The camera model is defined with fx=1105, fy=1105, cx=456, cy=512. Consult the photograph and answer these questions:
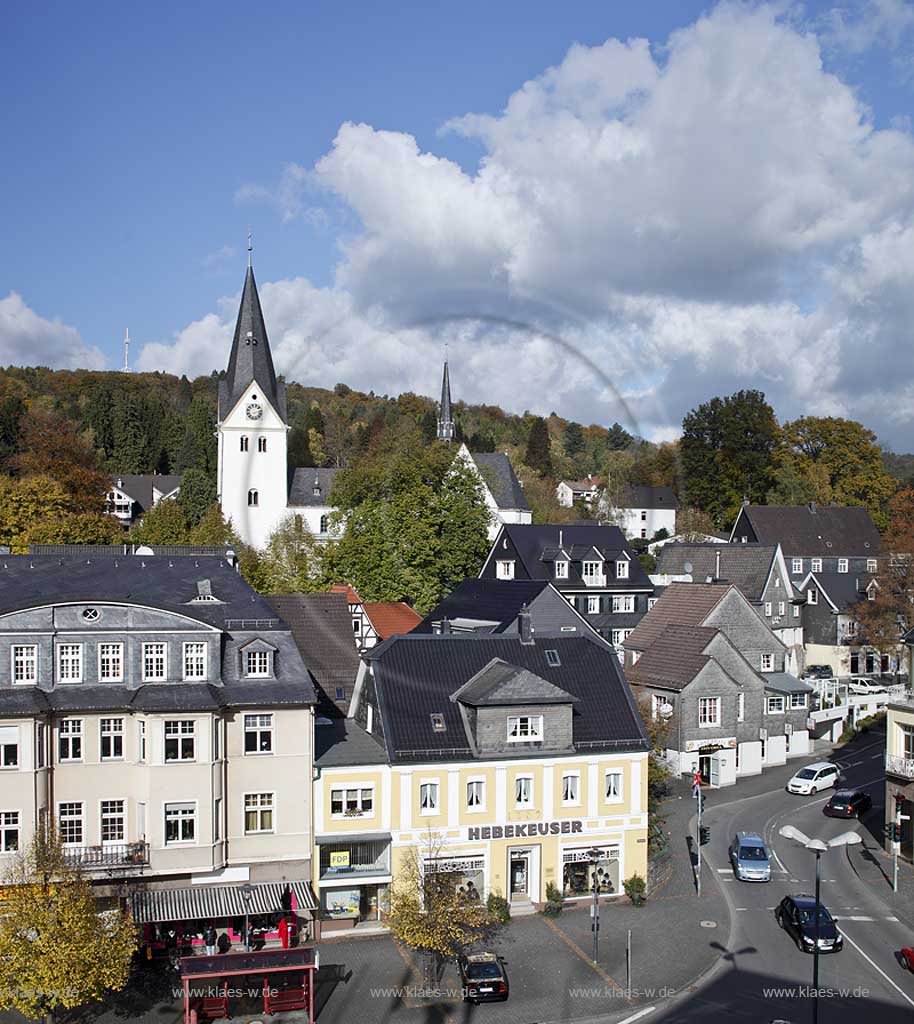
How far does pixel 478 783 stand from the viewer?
3903cm

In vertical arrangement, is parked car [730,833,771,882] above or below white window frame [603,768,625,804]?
below

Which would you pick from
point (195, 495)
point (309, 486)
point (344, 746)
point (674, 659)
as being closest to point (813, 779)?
point (674, 659)

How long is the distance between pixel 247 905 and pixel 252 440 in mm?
69431

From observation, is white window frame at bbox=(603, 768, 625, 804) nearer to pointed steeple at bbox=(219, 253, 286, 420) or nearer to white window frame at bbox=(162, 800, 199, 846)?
white window frame at bbox=(162, 800, 199, 846)

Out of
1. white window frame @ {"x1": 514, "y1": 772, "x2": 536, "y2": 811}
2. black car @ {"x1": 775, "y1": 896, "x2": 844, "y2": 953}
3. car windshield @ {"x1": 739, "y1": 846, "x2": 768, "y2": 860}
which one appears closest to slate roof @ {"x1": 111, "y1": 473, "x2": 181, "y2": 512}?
white window frame @ {"x1": 514, "y1": 772, "x2": 536, "y2": 811}

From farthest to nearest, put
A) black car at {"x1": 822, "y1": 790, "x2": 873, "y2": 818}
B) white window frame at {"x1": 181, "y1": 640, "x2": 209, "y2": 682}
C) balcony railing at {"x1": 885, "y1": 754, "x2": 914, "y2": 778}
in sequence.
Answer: black car at {"x1": 822, "y1": 790, "x2": 873, "y2": 818} < balcony railing at {"x1": 885, "y1": 754, "x2": 914, "y2": 778} < white window frame at {"x1": 181, "y1": 640, "x2": 209, "y2": 682}

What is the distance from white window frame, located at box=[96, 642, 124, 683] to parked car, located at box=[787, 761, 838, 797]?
111ft

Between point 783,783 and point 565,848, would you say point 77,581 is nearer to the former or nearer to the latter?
point 565,848

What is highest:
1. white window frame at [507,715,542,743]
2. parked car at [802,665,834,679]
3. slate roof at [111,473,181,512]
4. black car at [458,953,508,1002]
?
slate roof at [111,473,181,512]

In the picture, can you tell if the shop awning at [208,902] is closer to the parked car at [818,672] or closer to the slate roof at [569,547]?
the slate roof at [569,547]

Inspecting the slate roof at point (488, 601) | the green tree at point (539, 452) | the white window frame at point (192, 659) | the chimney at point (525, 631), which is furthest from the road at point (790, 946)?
the green tree at point (539, 452)

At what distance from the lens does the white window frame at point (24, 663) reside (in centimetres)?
3519

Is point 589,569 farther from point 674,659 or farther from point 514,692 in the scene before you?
point 514,692

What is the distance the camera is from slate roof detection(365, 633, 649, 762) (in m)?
39.3
